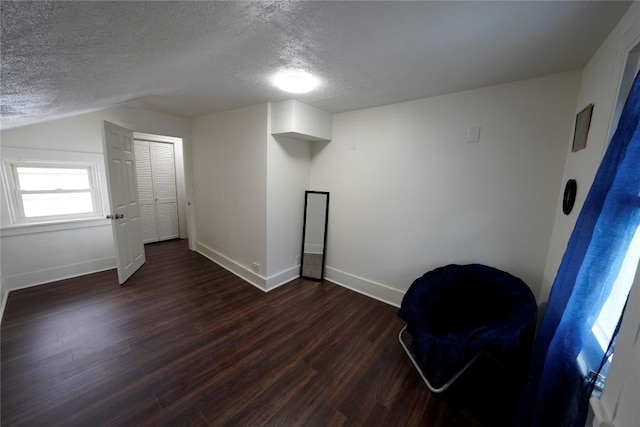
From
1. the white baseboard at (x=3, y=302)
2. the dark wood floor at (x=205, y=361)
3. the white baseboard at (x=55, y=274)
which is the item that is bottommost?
the dark wood floor at (x=205, y=361)

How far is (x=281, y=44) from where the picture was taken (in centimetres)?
137

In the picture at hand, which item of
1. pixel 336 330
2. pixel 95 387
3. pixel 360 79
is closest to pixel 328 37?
Result: pixel 360 79

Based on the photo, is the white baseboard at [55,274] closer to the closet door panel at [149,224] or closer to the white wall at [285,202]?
the closet door panel at [149,224]

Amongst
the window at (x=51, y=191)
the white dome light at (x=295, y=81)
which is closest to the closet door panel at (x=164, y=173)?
the window at (x=51, y=191)

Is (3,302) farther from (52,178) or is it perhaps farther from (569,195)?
(569,195)

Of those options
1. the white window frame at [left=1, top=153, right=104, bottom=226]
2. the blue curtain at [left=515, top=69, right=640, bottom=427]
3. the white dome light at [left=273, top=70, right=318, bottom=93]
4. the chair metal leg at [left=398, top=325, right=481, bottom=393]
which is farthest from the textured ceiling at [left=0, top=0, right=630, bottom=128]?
the chair metal leg at [left=398, top=325, right=481, bottom=393]

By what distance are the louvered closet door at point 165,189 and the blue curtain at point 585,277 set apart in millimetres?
5600

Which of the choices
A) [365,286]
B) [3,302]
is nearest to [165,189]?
[3,302]

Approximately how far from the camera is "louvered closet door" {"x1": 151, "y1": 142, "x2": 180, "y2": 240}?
449 centimetres

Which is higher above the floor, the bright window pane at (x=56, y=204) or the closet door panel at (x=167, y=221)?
the bright window pane at (x=56, y=204)

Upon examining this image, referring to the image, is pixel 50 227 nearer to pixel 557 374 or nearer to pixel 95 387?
pixel 95 387

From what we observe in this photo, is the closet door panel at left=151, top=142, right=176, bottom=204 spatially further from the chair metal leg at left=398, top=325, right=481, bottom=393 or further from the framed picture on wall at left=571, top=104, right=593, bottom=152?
the framed picture on wall at left=571, top=104, right=593, bottom=152

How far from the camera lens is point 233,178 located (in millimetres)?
3232

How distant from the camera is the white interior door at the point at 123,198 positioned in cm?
277
